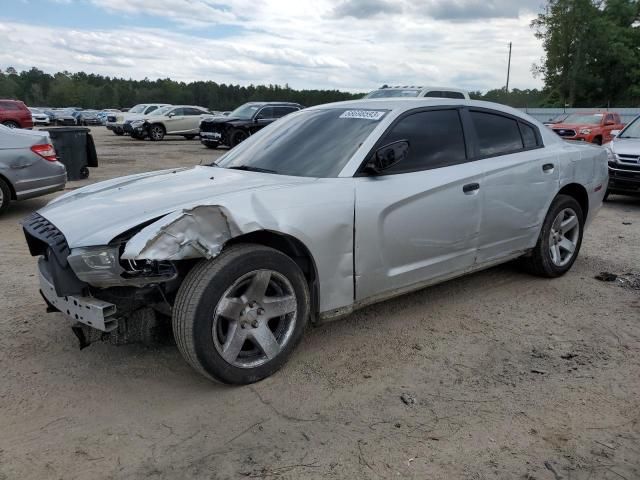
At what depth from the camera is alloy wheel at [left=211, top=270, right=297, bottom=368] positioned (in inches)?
121

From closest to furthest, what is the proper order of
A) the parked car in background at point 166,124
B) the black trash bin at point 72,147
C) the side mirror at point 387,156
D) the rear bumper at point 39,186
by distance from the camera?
the side mirror at point 387,156 < the rear bumper at point 39,186 < the black trash bin at point 72,147 < the parked car in background at point 166,124

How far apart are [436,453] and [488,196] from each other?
2.27 metres

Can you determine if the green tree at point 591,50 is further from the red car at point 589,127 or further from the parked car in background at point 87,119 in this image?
the parked car in background at point 87,119

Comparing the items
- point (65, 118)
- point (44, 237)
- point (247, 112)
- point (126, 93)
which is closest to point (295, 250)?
point (44, 237)

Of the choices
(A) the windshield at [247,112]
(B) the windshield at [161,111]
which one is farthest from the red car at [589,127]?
(B) the windshield at [161,111]

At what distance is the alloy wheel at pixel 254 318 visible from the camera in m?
3.08

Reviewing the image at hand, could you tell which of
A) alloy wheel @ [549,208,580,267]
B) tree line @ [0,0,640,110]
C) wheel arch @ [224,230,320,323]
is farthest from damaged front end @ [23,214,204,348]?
tree line @ [0,0,640,110]

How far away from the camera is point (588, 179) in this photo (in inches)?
208

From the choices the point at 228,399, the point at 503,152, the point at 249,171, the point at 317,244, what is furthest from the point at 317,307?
the point at 503,152

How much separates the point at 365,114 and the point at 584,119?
17405mm

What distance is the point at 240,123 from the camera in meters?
19.7

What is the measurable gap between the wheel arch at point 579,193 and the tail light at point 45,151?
6785 millimetres

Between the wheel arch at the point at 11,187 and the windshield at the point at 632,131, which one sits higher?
the windshield at the point at 632,131

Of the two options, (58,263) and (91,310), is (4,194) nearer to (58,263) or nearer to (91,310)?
(58,263)
